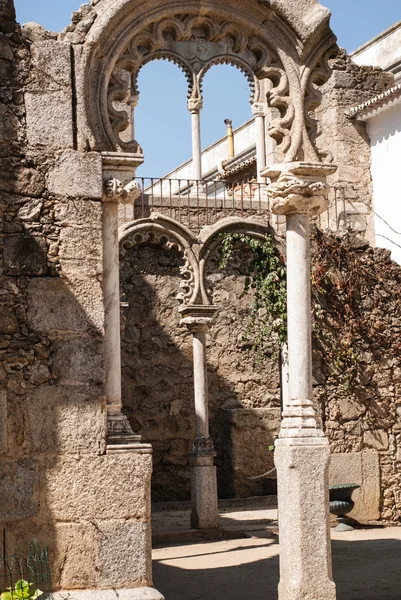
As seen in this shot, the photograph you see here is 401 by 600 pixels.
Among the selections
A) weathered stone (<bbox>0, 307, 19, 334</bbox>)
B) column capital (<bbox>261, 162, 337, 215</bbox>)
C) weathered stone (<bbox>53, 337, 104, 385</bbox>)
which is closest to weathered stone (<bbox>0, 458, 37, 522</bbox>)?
weathered stone (<bbox>53, 337, 104, 385</bbox>)

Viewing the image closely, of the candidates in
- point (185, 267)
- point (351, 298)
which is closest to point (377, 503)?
point (351, 298)

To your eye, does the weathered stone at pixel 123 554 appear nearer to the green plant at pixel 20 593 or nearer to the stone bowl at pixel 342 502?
the green plant at pixel 20 593

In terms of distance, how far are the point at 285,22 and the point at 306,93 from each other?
49 centimetres

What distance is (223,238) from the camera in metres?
13.8

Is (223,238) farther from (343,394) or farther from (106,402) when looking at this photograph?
(106,402)

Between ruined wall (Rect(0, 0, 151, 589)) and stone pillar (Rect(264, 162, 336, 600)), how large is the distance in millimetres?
930

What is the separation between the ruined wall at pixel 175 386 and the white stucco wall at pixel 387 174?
2.58 m

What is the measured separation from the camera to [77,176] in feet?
20.0

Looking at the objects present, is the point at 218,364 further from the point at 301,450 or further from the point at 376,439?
the point at 301,450

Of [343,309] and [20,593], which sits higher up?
[343,309]

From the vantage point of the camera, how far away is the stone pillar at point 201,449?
37.3ft

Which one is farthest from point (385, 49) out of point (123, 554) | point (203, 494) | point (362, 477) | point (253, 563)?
point (123, 554)

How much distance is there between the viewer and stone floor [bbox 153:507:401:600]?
768 centimetres

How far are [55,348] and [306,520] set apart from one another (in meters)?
1.87
